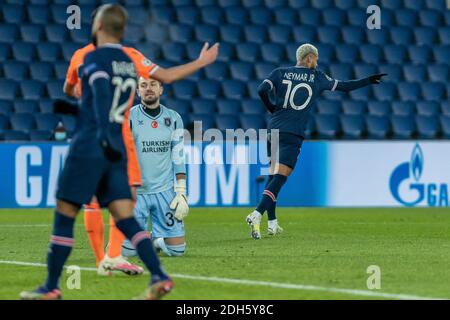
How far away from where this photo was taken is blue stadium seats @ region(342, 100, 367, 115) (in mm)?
17500

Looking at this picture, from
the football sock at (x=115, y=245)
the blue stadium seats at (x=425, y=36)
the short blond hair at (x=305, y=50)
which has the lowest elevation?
the football sock at (x=115, y=245)

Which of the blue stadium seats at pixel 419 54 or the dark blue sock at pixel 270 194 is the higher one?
the blue stadium seats at pixel 419 54

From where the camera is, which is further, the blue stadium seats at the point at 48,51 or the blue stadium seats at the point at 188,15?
the blue stadium seats at the point at 188,15

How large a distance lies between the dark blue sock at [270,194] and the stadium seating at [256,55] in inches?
219

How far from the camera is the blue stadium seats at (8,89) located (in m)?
17.0

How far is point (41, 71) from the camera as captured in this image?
17.3m

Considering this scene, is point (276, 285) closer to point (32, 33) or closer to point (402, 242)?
point (402, 242)

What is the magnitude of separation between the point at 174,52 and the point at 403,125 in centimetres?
402

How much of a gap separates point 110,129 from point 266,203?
5.17m

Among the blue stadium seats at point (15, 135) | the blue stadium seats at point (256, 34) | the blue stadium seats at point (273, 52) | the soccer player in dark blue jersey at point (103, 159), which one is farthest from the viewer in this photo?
the blue stadium seats at point (256, 34)

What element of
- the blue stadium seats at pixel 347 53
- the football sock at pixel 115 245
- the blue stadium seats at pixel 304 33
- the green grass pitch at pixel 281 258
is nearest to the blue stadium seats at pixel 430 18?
the blue stadium seats at pixel 347 53

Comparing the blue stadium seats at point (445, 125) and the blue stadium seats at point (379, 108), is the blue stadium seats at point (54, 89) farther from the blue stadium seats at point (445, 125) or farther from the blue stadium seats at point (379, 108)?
the blue stadium seats at point (445, 125)

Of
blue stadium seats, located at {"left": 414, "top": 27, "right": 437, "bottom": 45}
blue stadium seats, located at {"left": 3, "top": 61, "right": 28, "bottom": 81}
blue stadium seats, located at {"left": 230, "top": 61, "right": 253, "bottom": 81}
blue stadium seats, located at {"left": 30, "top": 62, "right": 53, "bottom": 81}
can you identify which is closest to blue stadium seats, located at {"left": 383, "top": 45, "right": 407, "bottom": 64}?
blue stadium seats, located at {"left": 414, "top": 27, "right": 437, "bottom": 45}

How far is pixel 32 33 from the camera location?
17656mm
